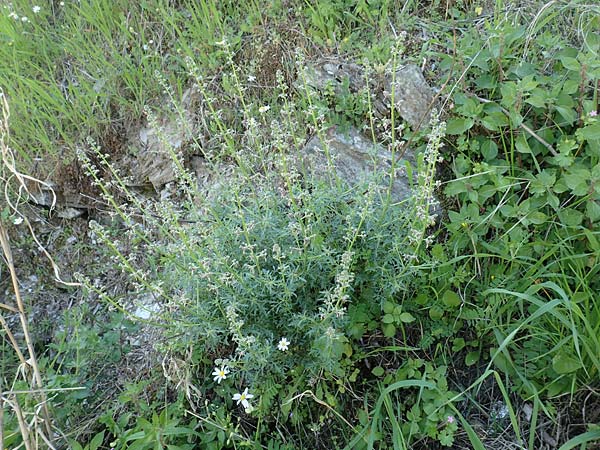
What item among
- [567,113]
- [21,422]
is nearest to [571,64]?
[567,113]

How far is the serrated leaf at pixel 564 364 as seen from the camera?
2.11m

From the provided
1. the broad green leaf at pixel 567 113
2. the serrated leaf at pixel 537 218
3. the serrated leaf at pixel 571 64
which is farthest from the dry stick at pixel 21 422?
the serrated leaf at pixel 571 64

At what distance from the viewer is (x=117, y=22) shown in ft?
13.0

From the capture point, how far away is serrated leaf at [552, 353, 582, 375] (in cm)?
211

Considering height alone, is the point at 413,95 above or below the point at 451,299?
above

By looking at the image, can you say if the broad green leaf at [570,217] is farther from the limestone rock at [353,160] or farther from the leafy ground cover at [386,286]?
the limestone rock at [353,160]

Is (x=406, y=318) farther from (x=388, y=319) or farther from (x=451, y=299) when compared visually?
(x=451, y=299)

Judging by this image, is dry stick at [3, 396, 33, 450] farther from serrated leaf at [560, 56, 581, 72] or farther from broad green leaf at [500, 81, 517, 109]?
serrated leaf at [560, 56, 581, 72]

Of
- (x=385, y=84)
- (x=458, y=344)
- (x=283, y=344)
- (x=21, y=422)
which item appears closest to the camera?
(x=21, y=422)

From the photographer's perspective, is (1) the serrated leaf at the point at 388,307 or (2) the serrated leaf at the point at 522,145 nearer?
(1) the serrated leaf at the point at 388,307

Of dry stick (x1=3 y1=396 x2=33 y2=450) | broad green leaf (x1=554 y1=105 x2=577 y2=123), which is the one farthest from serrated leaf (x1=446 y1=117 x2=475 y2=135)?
dry stick (x1=3 y1=396 x2=33 y2=450)

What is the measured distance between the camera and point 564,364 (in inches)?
83.4

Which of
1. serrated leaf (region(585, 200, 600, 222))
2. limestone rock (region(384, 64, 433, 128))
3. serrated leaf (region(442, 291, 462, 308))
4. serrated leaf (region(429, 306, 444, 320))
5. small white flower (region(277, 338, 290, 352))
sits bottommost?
serrated leaf (region(429, 306, 444, 320))

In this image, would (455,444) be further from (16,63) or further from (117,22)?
(16,63)
